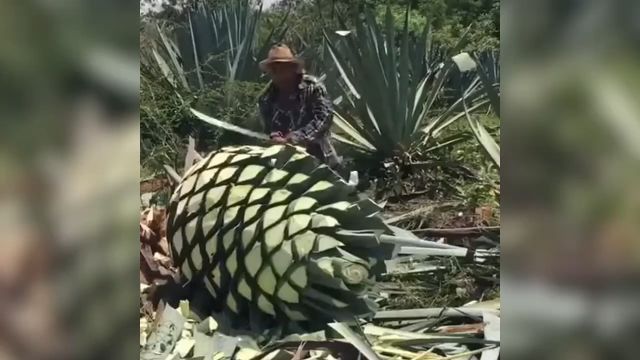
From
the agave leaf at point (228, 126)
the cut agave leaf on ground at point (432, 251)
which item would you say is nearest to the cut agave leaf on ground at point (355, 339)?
the cut agave leaf on ground at point (432, 251)

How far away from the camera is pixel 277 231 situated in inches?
88.7

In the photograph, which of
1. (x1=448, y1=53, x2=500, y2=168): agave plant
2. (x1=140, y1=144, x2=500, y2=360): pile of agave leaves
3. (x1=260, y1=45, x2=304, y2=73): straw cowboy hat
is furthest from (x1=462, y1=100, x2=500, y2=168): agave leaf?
(x1=260, y1=45, x2=304, y2=73): straw cowboy hat

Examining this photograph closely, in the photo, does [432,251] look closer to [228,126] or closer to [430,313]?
[430,313]

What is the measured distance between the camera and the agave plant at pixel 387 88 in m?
2.18

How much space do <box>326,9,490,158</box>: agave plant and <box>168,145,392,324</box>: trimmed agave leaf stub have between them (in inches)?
6.6

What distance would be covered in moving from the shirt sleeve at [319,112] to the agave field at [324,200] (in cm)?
3

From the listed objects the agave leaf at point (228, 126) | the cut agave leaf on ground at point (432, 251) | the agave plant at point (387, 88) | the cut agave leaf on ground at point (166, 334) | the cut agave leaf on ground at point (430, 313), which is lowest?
the cut agave leaf on ground at point (166, 334)

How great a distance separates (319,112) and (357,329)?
63 cm

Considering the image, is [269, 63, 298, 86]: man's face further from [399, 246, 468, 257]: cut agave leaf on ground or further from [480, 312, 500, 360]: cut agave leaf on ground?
[480, 312, 500, 360]: cut agave leaf on ground

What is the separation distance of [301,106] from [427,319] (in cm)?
71

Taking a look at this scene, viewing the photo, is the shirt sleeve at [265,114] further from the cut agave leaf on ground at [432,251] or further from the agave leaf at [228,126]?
the cut agave leaf on ground at [432,251]

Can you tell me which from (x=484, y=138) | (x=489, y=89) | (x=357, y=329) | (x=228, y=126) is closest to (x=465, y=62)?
(x=489, y=89)
